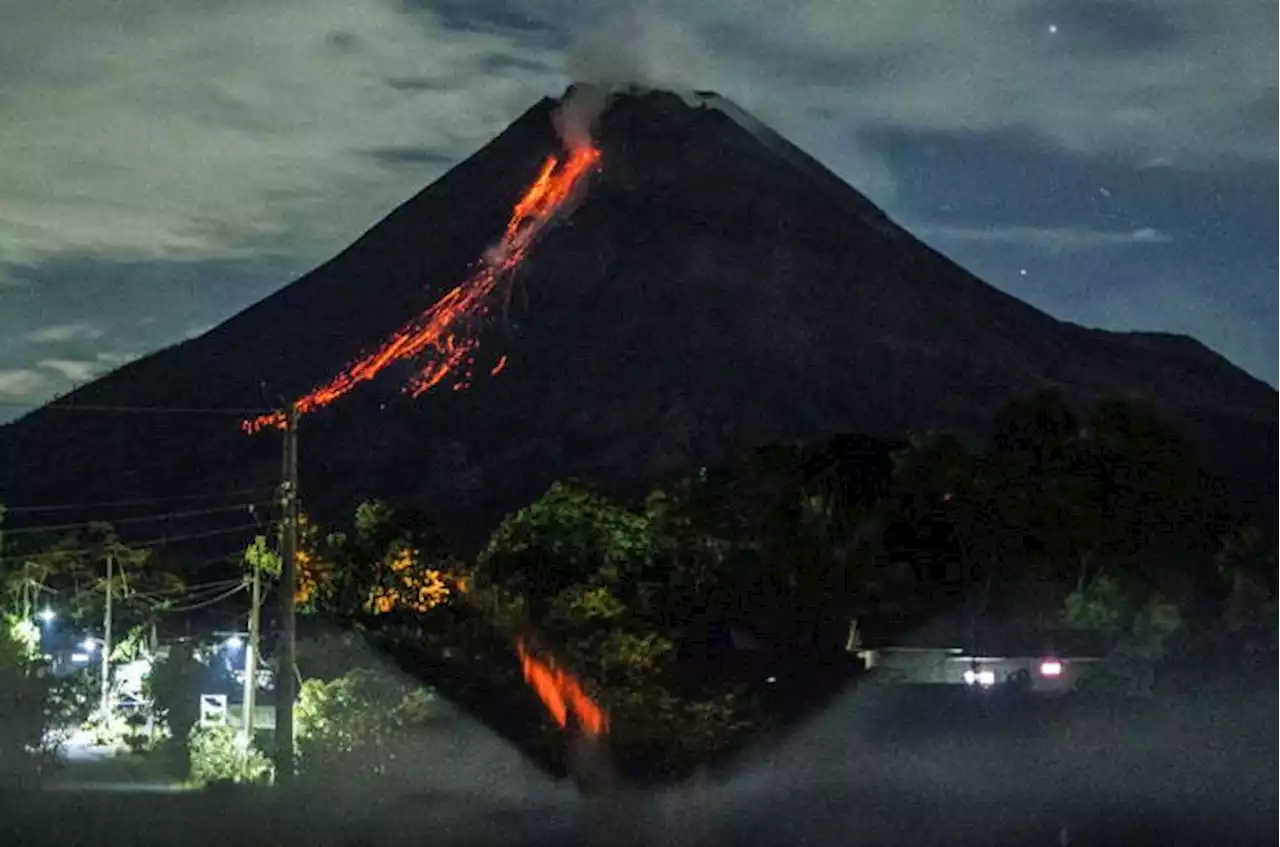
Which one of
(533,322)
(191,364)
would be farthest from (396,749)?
(191,364)

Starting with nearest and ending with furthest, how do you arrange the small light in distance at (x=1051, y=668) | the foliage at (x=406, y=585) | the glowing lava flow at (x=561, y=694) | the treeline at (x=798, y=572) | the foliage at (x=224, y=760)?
the foliage at (x=224, y=760) < the glowing lava flow at (x=561, y=694) < the treeline at (x=798, y=572) < the small light in distance at (x=1051, y=668) < the foliage at (x=406, y=585)

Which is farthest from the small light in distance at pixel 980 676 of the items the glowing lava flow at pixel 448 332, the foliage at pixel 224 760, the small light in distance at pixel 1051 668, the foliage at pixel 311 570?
the glowing lava flow at pixel 448 332

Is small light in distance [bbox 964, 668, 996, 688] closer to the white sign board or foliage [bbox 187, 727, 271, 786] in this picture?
the white sign board

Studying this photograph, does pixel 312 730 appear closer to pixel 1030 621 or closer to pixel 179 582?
pixel 1030 621

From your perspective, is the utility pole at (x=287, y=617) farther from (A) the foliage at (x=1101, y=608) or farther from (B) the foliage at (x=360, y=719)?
(A) the foliage at (x=1101, y=608)

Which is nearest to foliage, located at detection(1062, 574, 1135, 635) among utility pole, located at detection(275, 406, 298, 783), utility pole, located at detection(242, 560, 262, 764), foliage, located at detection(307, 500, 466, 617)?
foliage, located at detection(307, 500, 466, 617)

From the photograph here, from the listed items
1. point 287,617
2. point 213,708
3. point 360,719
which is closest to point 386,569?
point 213,708
